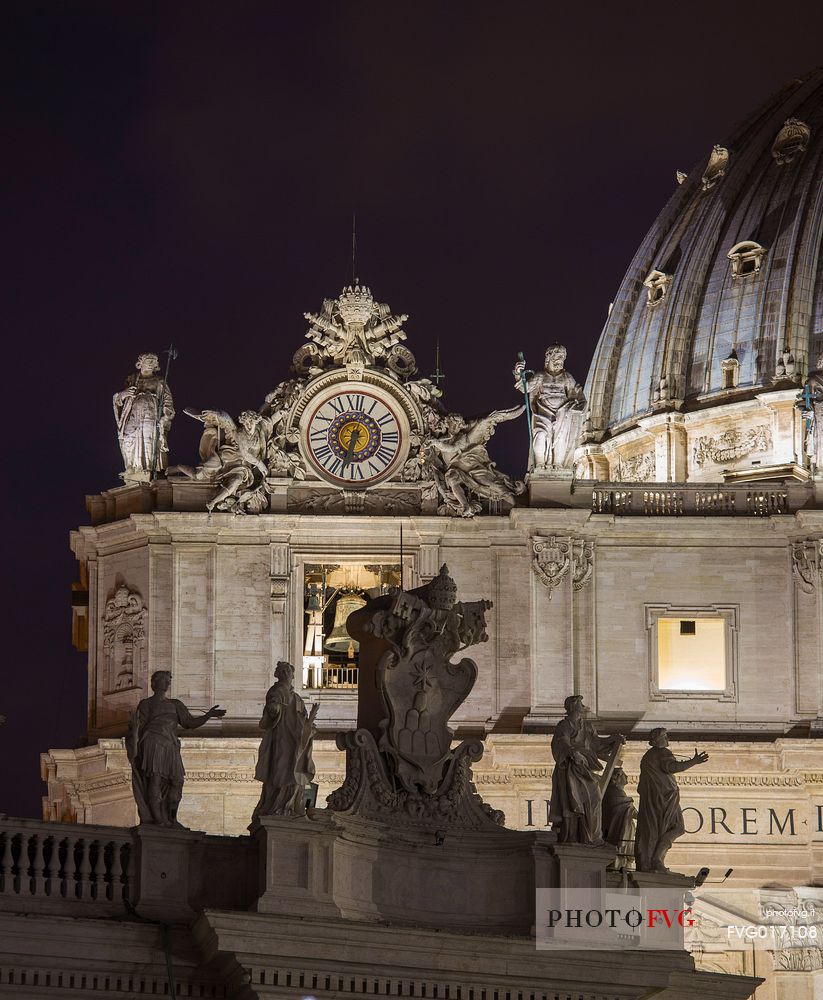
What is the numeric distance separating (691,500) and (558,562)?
3427 millimetres

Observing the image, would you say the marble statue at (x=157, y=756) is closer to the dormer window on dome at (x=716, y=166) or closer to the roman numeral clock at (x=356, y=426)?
the roman numeral clock at (x=356, y=426)

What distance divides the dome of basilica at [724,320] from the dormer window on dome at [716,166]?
0.05m

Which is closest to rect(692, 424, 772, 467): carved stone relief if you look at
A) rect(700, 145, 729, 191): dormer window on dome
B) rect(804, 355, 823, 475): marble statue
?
rect(700, 145, 729, 191): dormer window on dome

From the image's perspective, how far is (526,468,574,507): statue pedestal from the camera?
214 ft

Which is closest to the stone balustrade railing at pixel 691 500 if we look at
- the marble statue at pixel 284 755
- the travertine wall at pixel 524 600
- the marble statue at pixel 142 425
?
the travertine wall at pixel 524 600

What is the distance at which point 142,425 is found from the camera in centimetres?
6538

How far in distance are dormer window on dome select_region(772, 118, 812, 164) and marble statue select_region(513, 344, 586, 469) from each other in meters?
38.6

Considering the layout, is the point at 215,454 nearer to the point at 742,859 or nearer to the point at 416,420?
the point at 416,420

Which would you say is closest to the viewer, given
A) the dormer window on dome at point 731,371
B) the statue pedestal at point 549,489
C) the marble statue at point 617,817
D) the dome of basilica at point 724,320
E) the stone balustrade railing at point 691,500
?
the marble statue at point 617,817

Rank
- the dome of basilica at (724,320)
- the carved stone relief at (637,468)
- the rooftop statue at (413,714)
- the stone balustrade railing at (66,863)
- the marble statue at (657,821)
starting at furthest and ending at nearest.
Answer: the carved stone relief at (637,468)
the dome of basilica at (724,320)
the marble statue at (657,821)
the rooftop statue at (413,714)
the stone balustrade railing at (66,863)

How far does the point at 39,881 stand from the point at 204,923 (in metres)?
1.96

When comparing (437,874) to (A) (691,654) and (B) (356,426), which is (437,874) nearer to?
(A) (691,654)

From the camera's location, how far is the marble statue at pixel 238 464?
213 feet

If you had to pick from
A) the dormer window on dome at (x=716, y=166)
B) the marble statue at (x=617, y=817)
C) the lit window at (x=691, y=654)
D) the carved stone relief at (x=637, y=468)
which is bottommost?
the marble statue at (x=617, y=817)
